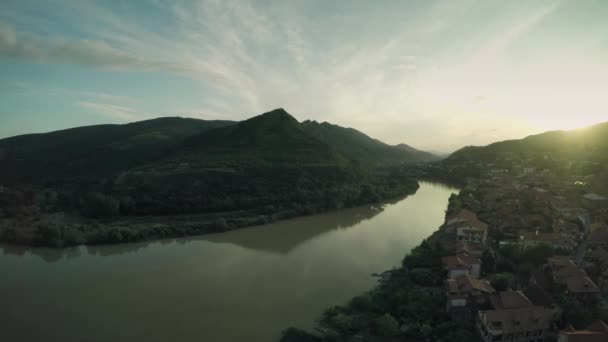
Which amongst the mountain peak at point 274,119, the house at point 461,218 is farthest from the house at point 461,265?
the mountain peak at point 274,119

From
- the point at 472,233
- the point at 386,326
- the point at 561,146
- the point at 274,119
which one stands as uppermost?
the point at 274,119

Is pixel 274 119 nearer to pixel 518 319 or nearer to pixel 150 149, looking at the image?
pixel 150 149

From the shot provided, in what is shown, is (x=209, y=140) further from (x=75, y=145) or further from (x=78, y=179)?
(x=75, y=145)

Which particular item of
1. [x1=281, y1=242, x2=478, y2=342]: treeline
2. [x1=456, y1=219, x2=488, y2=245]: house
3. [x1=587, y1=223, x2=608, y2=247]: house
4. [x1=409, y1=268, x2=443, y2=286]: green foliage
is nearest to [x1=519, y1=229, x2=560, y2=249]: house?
[x1=587, y1=223, x2=608, y2=247]: house

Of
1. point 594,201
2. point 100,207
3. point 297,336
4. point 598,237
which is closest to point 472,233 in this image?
point 598,237

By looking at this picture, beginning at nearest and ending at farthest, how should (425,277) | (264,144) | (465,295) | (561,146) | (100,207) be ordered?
(465,295) < (425,277) < (100,207) < (264,144) < (561,146)

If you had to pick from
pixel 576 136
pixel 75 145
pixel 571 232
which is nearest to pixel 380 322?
pixel 571 232

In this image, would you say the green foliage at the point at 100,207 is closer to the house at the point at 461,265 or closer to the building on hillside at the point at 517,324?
the house at the point at 461,265
